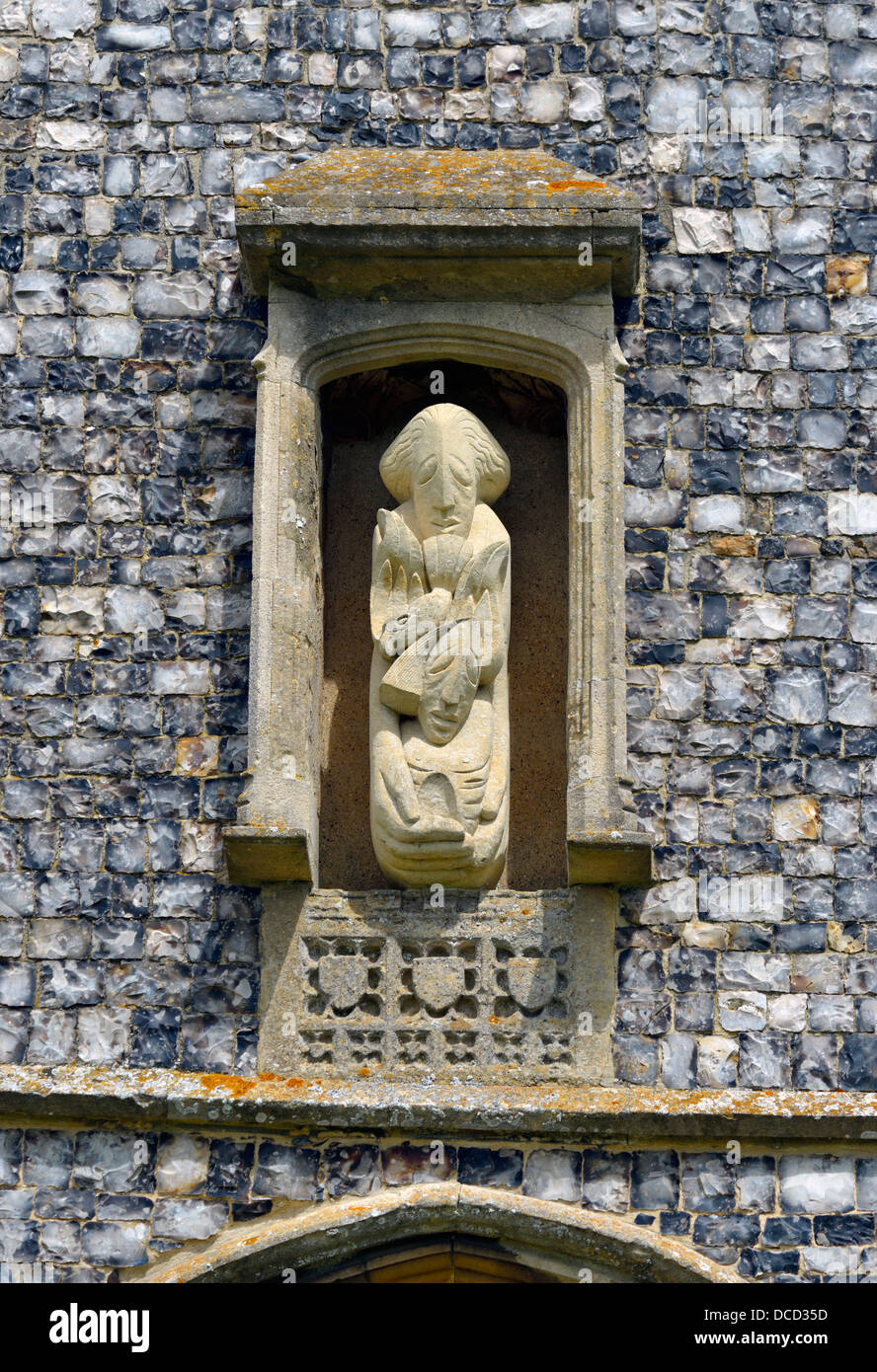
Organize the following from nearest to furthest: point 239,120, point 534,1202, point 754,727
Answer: point 534,1202 < point 754,727 < point 239,120

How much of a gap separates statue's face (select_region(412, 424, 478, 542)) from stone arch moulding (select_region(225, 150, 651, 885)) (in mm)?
388

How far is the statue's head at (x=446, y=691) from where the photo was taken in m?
11.9

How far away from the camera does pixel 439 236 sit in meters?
12.3

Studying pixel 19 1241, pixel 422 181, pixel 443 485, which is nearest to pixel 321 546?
pixel 443 485

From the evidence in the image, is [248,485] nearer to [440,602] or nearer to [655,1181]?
[440,602]

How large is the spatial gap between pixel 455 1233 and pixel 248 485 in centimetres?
296

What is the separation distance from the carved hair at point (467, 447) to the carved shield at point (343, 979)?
187 cm

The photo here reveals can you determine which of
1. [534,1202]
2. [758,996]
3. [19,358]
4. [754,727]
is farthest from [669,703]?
[19,358]

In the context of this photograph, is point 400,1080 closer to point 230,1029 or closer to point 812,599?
point 230,1029

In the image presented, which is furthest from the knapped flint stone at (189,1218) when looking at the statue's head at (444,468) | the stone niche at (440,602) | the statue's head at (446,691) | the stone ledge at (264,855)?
the statue's head at (444,468)

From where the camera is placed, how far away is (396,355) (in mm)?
12562

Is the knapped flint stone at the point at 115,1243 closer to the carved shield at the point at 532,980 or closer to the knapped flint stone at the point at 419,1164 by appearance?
the knapped flint stone at the point at 419,1164

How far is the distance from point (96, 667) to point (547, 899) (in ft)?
6.20

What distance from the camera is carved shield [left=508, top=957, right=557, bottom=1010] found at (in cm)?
1164
